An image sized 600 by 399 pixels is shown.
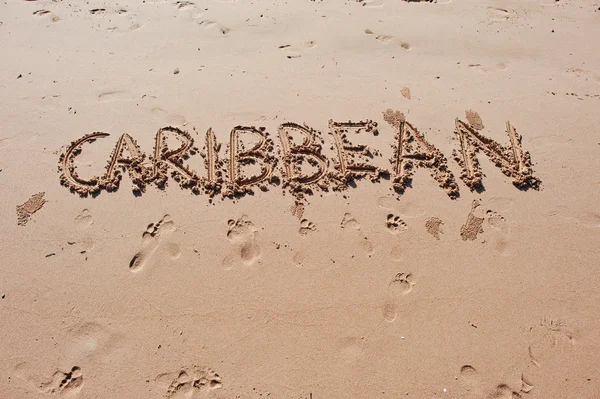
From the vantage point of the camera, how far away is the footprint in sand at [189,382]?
2.48 meters

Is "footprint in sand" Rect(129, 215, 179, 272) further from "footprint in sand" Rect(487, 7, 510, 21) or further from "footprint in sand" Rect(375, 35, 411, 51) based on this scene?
"footprint in sand" Rect(487, 7, 510, 21)

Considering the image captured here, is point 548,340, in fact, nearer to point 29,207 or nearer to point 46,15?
point 29,207

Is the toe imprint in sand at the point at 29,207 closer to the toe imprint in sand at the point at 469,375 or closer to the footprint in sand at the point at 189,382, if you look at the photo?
the footprint in sand at the point at 189,382

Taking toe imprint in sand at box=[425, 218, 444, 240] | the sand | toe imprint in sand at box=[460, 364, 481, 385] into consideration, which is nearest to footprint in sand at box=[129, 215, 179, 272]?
the sand

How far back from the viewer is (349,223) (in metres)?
3.12

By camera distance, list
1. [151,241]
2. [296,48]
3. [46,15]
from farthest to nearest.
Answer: [46,15] < [296,48] < [151,241]

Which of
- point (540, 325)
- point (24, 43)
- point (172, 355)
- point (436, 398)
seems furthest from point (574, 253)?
point (24, 43)

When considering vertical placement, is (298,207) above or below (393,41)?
below

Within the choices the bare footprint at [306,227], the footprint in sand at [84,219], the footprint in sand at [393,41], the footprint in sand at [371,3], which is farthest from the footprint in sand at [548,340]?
the footprint in sand at [371,3]

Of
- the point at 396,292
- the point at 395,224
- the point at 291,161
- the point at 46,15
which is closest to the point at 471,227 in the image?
the point at 395,224

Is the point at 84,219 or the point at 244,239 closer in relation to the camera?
Answer: the point at 244,239

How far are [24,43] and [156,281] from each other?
12.2 ft

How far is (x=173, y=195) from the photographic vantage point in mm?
3246

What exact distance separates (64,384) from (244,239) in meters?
1.53
